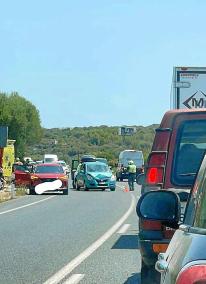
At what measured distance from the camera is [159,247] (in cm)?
A: 693

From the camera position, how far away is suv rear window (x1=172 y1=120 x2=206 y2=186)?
25.0 ft

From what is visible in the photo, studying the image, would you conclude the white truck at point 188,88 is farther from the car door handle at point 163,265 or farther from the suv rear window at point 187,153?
the car door handle at point 163,265

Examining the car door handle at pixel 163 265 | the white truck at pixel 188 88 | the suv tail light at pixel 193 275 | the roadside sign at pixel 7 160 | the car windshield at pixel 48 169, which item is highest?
the white truck at pixel 188 88

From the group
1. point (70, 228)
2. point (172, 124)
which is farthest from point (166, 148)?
point (70, 228)

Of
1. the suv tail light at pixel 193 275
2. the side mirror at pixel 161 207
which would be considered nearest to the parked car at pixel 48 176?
the side mirror at pixel 161 207

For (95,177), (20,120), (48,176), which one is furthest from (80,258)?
(20,120)

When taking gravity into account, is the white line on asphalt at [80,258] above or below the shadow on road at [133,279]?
below

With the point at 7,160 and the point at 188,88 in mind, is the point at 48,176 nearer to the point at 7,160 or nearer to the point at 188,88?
the point at 7,160

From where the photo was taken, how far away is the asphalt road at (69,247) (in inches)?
403

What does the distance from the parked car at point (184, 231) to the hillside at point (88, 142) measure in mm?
122396

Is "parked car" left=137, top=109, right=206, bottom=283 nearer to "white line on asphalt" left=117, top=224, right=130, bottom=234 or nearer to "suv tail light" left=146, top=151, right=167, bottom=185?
"suv tail light" left=146, top=151, right=167, bottom=185

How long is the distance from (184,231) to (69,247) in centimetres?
985

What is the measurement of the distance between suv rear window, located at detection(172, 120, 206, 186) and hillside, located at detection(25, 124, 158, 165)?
119322 mm

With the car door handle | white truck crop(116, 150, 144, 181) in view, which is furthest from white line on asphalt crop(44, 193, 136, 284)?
white truck crop(116, 150, 144, 181)
